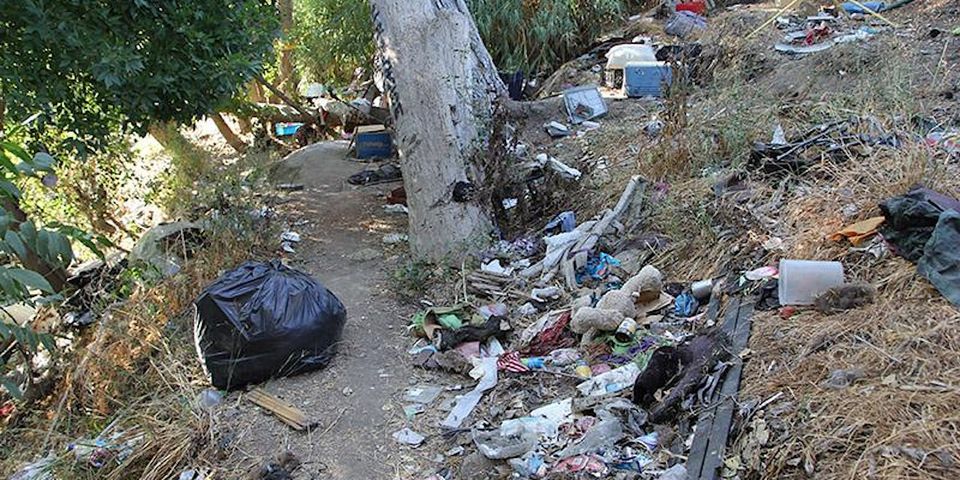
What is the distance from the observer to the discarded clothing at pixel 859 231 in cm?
323

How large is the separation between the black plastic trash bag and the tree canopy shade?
4.40 feet

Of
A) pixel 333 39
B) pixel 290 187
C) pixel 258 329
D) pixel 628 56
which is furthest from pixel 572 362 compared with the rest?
pixel 333 39

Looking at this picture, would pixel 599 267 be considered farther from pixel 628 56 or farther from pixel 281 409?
pixel 628 56

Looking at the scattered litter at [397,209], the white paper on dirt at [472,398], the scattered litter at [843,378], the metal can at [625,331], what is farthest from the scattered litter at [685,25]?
the scattered litter at [843,378]

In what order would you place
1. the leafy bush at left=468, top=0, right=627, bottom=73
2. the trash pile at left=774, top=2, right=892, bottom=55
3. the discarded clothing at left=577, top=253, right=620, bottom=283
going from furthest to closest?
the leafy bush at left=468, top=0, right=627, bottom=73 < the trash pile at left=774, top=2, right=892, bottom=55 < the discarded clothing at left=577, top=253, right=620, bottom=283

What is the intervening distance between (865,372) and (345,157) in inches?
253

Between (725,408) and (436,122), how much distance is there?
9.96 ft

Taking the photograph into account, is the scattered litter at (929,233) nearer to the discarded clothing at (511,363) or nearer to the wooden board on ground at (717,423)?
the wooden board on ground at (717,423)

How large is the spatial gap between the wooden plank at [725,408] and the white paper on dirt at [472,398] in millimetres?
1053

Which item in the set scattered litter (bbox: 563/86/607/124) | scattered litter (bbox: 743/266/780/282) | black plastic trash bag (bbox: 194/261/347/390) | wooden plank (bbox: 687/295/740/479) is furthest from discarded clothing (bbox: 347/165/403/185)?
wooden plank (bbox: 687/295/740/479)

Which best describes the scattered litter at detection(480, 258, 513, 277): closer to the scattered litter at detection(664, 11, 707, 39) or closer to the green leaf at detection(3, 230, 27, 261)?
the green leaf at detection(3, 230, 27, 261)

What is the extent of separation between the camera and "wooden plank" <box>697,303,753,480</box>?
2369mm

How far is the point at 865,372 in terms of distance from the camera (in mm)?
2459

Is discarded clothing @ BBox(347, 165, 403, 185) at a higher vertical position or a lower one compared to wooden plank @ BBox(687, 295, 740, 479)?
lower
